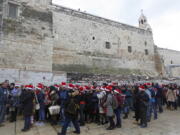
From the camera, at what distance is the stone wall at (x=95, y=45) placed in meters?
14.5

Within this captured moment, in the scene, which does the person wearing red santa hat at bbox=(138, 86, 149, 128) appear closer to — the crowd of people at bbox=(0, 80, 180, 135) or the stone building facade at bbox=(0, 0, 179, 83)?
the crowd of people at bbox=(0, 80, 180, 135)

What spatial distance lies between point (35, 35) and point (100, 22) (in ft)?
31.9

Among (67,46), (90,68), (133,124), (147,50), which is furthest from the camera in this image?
(147,50)

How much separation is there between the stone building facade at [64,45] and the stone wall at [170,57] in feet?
15.3

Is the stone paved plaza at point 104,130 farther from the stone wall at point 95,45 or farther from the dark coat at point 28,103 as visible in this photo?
the stone wall at point 95,45

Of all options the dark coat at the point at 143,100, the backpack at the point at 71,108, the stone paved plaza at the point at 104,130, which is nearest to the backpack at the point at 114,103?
the stone paved plaza at the point at 104,130

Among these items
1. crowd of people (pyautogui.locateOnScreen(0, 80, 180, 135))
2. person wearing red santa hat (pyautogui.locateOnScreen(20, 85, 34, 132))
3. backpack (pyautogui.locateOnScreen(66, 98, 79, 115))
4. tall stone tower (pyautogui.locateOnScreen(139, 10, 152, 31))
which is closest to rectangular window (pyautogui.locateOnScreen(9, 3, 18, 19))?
crowd of people (pyautogui.locateOnScreen(0, 80, 180, 135))

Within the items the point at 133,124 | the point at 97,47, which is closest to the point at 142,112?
the point at 133,124

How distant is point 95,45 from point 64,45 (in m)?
4.15

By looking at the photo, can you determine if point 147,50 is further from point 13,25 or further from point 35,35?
point 13,25

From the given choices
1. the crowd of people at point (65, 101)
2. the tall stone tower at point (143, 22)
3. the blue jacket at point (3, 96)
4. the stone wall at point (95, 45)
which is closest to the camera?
the crowd of people at point (65, 101)

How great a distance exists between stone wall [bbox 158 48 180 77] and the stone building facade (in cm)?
468

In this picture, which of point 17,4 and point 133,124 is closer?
point 133,124

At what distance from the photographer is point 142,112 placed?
5574mm
